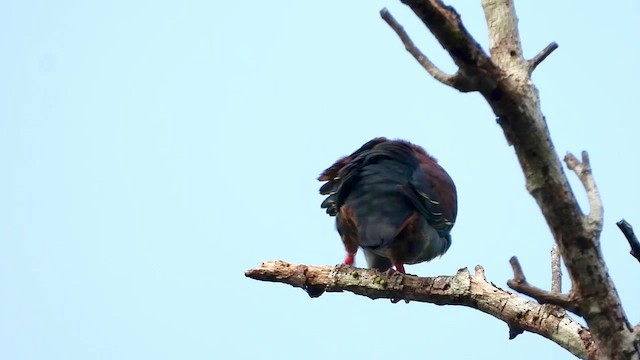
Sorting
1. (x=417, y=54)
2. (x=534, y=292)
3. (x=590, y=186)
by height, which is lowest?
(x=534, y=292)

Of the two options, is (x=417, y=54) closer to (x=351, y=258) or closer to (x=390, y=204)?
(x=390, y=204)

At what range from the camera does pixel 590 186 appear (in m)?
4.13

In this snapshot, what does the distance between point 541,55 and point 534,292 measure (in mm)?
1013

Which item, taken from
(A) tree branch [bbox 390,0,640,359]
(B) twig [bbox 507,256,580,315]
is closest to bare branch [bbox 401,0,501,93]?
(A) tree branch [bbox 390,0,640,359]

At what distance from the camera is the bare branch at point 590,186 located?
12.1ft

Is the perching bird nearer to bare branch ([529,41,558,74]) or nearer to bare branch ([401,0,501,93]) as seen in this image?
bare branch ([529,41,558,74])

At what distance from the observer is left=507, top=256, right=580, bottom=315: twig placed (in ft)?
12.0

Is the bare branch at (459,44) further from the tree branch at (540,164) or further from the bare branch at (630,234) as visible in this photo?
the bare branch at (630,234)

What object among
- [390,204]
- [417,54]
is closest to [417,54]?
[417,54]

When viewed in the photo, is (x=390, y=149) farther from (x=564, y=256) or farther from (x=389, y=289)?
(x=564, y=256)

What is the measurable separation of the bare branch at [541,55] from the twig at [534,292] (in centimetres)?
83

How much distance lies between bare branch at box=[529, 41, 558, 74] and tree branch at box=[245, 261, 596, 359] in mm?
1337

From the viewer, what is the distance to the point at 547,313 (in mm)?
4672

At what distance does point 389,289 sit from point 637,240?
1972 millimetres
